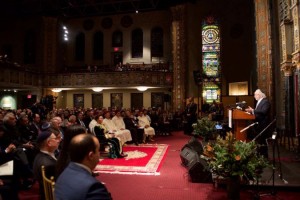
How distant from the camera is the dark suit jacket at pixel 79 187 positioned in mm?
1465

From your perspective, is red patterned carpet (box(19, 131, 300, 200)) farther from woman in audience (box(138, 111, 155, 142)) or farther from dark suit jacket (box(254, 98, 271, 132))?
woman in audience (box(138, 111, 155, 142))

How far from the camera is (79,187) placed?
4.85 feet

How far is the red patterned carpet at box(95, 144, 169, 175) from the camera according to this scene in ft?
20.1

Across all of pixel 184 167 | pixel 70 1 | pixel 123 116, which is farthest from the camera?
pixel 70 1

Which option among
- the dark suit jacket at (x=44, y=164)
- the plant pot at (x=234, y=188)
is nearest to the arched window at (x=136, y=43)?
the plant pot at (x=234, y=188)

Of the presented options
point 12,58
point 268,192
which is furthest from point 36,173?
point 12,58

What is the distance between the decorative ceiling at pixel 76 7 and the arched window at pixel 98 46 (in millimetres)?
1691

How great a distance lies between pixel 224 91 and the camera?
18.6m

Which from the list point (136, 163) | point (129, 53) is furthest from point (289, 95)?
point (129, 53)

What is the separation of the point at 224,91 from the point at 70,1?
12874 mm

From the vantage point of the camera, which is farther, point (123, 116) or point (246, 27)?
point (246, 27)

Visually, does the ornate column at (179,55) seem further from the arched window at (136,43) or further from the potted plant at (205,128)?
the potted plant at (205,128)

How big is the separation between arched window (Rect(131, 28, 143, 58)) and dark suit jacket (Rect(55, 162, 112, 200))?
2013 cm

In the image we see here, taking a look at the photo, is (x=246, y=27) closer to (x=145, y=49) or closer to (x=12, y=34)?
(x=145, y=49)
